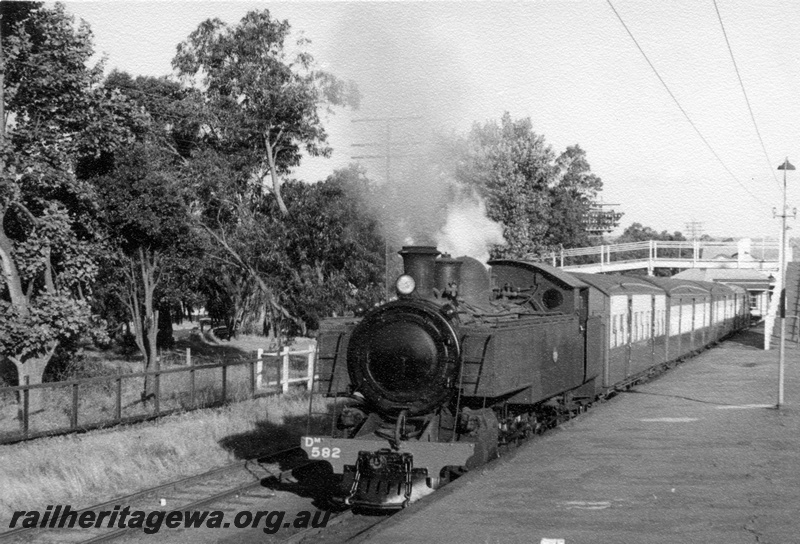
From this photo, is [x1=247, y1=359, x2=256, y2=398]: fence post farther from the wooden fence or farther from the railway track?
the railway track

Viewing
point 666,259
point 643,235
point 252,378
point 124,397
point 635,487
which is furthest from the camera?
point 643,235

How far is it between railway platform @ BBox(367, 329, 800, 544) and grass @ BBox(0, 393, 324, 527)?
15.5ft

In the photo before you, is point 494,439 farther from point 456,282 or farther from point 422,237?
point 422,237

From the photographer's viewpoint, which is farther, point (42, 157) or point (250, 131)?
point (250, 131)

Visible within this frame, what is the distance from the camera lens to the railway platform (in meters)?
7.71

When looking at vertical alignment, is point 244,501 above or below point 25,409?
below

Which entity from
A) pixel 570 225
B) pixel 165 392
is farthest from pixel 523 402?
pixel 570 225

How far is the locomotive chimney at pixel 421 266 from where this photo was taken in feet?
32.1

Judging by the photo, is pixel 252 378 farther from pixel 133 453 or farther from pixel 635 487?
pixel 635 487

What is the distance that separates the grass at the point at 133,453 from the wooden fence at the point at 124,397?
312 millimetres

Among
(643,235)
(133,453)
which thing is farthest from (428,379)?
(643,235)

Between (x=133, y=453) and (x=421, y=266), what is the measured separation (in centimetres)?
602

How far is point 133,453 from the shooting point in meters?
12.9

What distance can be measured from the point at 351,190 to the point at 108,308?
44.7 ft
